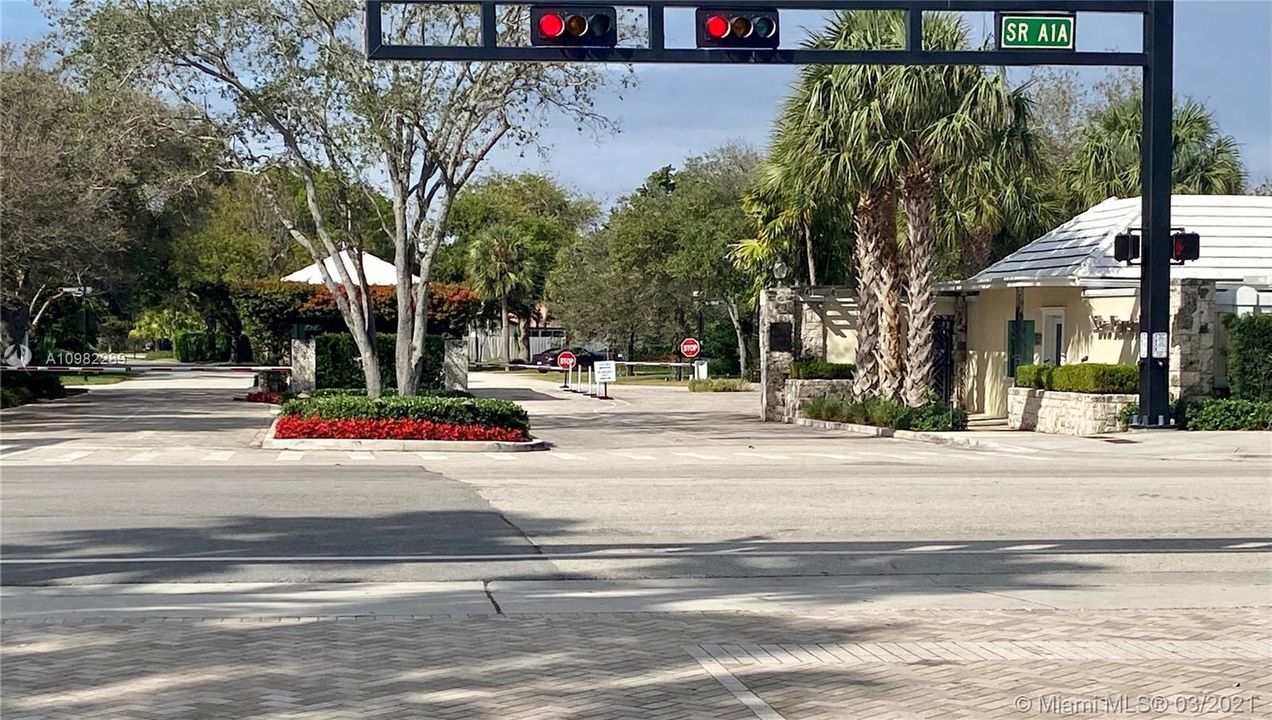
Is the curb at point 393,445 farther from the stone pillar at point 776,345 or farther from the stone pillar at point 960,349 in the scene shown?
the stone pillar at point 960,349

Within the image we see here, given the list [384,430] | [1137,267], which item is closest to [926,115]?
[1137,267]

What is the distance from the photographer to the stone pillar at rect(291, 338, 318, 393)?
132 feet

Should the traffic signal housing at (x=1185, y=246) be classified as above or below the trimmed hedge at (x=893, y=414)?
above

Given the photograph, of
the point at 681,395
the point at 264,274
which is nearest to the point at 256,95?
the point at 681,395

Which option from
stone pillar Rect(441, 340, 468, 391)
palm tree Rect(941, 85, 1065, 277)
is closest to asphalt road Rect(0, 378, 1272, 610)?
palm tree Rect(941, 85, 1065, 277)

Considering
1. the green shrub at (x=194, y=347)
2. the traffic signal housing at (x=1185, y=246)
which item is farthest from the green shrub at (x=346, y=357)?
the green shrub at (x=194, y=347)

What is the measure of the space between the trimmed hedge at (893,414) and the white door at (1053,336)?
3.16 m

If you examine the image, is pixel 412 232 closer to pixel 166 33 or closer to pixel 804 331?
pixel 166 33

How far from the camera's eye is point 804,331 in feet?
114

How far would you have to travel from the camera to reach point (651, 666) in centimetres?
774

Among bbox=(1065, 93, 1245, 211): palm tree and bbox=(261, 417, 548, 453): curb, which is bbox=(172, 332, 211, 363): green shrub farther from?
bbox=(261, 417, 548, 453): curb

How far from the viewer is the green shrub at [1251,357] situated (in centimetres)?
2683

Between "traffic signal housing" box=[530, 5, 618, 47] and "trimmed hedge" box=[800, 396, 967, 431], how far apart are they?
16.6 meters

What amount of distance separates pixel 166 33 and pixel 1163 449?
1947cm
